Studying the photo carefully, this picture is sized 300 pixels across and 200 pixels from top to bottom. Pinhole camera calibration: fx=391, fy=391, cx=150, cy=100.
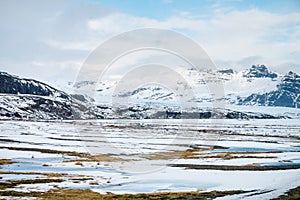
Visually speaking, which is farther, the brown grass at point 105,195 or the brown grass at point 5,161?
the brown grass at point 5,161

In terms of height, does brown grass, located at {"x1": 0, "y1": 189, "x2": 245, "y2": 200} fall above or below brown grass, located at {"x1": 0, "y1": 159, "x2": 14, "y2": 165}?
below

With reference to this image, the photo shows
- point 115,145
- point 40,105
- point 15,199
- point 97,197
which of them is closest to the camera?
point 15,199

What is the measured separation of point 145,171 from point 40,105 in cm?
14664

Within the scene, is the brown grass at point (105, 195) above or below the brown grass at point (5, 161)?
below

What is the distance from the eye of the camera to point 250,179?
3206cm

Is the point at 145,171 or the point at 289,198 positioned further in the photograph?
the point at 145,171

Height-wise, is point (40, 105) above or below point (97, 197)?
above

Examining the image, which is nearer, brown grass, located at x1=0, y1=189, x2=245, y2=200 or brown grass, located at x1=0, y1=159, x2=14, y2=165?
brown grass, located at x1=0, y1=189, x2=245, y2=200

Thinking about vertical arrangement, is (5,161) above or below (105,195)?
above

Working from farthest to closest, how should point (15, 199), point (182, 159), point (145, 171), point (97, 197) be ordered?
point (182, 159), point (145, 171), point (97, 197), point (15, 199)

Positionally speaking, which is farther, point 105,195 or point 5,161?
point 5,161

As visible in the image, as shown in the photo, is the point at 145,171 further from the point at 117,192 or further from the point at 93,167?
the point at 117,192

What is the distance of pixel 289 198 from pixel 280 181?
6.47 meters

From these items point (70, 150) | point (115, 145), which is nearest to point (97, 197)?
point (70, 150)
